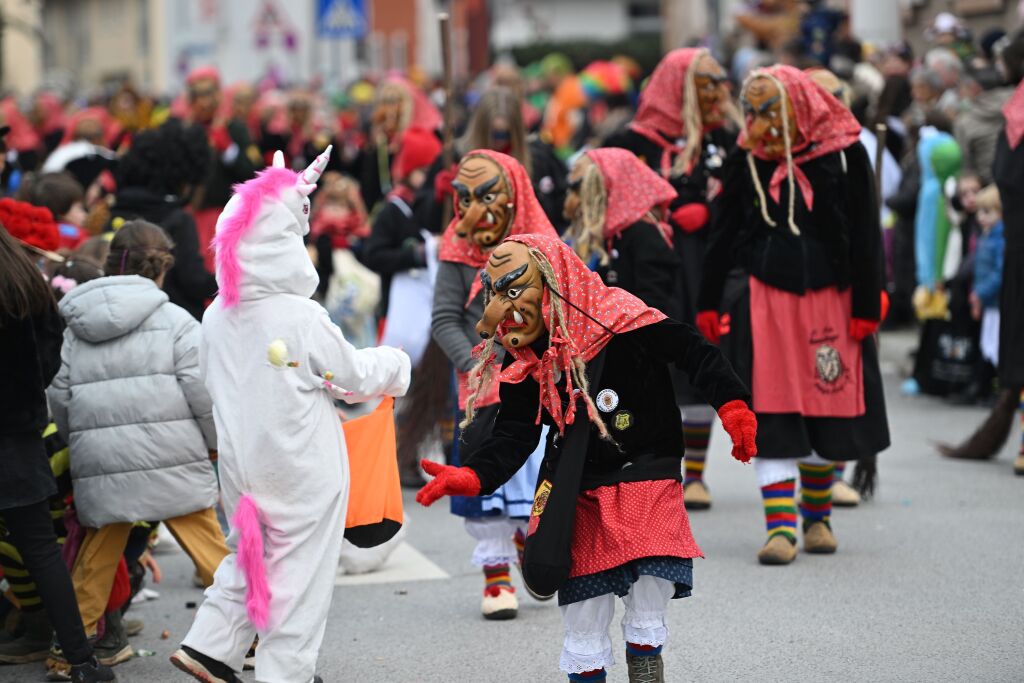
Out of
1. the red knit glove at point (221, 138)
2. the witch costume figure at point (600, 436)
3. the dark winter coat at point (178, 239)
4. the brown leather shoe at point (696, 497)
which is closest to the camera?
the witch costume figure at point (600, 436)

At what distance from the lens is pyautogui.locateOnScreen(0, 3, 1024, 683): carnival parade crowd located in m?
4.91

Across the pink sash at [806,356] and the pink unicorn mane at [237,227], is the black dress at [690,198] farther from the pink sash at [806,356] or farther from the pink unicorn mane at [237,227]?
the pink unicorn mane at [237,227]

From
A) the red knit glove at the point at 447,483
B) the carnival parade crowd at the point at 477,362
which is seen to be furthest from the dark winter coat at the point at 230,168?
the red knit glove at the point at 447,483

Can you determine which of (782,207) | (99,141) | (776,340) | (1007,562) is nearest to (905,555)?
(1007,562)

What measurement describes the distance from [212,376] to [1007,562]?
3.66 m

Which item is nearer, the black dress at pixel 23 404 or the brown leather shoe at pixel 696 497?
the black dress at pixel 23 404

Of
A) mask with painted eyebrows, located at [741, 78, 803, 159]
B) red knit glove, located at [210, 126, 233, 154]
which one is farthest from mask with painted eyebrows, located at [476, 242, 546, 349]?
red knit glove, located at [210, 126, 233, 154]

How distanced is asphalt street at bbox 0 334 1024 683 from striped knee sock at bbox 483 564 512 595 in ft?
0.51

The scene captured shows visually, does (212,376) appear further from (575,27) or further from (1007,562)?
(575,27)

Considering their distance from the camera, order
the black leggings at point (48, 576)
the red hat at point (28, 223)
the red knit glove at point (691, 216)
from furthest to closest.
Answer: the red knit glove at point (691, 216) → the red hat at point (28, 223) → the black leggings at point (48, 576)

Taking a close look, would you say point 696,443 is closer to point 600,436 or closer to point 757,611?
point 757,611

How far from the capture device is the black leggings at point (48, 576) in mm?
5586

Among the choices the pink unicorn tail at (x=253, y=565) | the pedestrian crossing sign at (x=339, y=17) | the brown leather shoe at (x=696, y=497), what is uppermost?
the pedestrian crossing sign at (x=339, y=17)

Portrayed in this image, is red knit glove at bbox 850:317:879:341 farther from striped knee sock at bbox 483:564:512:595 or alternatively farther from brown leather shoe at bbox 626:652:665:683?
brown leather shoe at bbox 626:652:665:683
